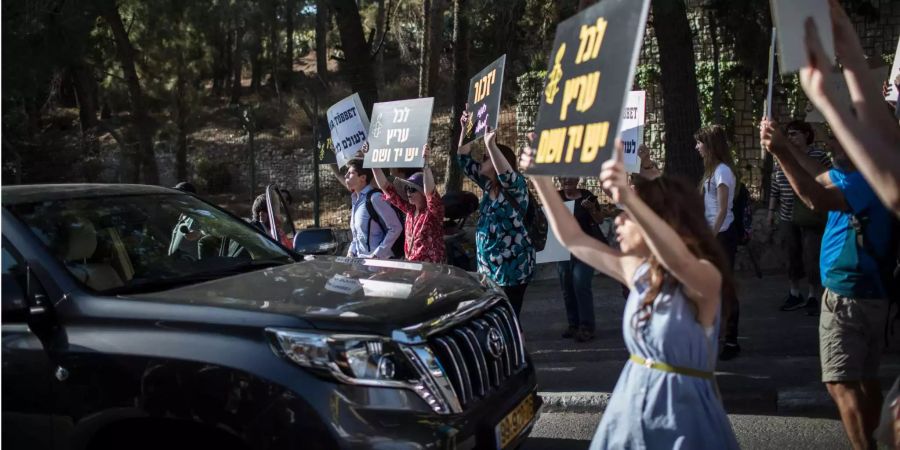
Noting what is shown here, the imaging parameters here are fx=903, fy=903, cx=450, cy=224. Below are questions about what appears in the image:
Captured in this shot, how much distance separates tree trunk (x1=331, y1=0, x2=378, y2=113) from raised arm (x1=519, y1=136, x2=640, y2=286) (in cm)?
989

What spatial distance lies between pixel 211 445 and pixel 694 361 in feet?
6.39

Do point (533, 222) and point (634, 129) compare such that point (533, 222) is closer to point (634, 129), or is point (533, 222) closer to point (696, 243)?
point (634, 129)

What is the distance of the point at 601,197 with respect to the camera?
14977 millimetres

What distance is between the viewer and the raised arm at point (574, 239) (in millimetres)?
3588

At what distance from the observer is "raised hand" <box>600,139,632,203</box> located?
9.82ft

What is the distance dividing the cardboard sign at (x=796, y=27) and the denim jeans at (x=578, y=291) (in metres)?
4.52

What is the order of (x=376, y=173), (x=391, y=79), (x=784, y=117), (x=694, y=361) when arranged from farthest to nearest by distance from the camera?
(x=391, y=79)
(x=784, y=117)
(x=376, y=173)
(x=694, y=361)

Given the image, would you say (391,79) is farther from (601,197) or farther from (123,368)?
Answer: (123,368)

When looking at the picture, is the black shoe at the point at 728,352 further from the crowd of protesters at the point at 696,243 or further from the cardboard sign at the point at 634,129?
the cardboard sign at the point at 634,129

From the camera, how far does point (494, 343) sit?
4289 millimetres

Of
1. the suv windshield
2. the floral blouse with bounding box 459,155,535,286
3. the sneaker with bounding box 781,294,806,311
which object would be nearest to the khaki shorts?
the floral blouse with bounding box 459,155,535,286

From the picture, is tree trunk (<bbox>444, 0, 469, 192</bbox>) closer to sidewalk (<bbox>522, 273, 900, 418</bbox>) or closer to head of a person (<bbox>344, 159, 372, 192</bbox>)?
sidewalk (<bbox>522, 273, 900, 418</bbox>)

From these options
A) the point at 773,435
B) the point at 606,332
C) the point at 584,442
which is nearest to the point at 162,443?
the point at 584,442

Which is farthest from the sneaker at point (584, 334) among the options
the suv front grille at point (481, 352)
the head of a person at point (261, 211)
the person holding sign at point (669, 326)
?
the person holding sign at point (669, 326)
